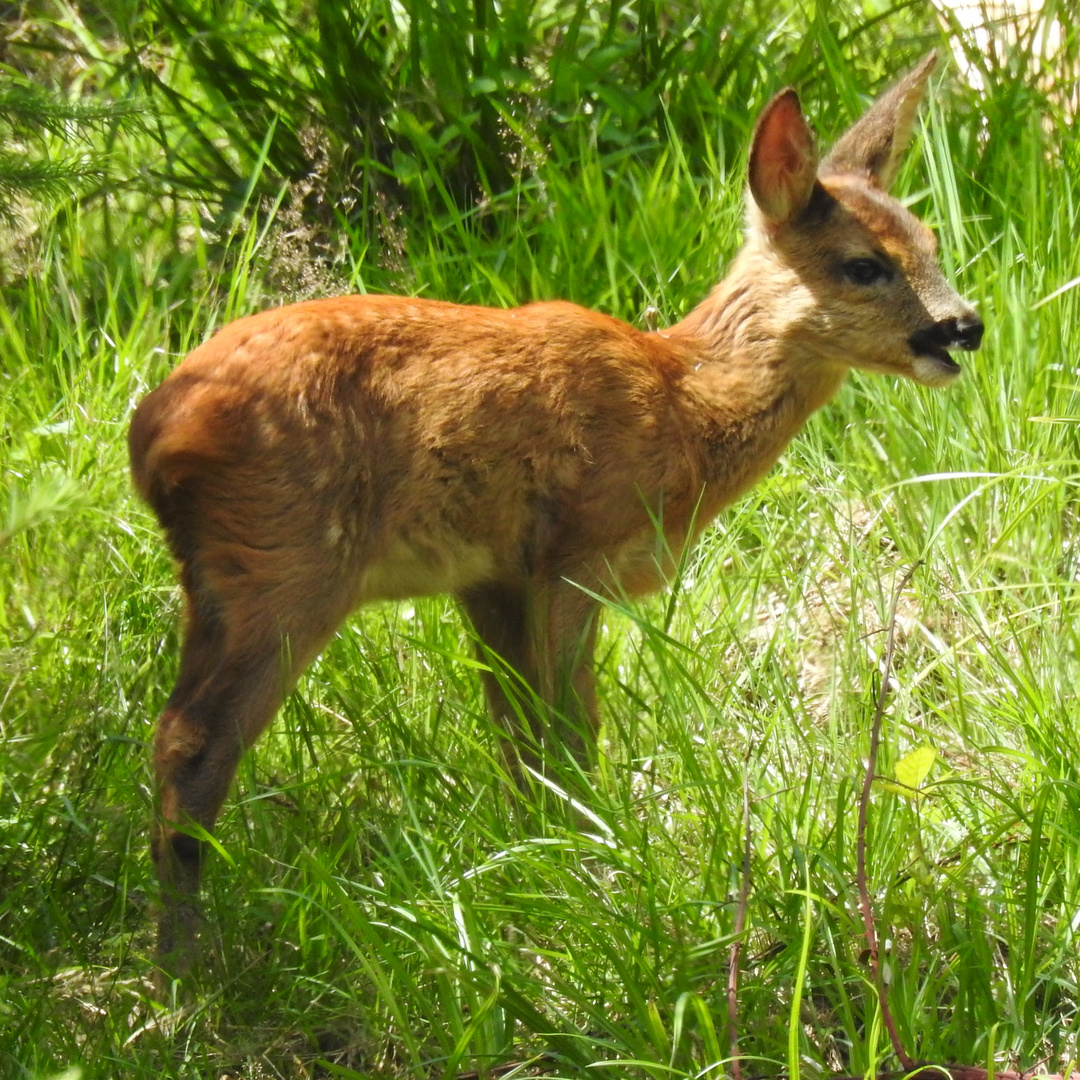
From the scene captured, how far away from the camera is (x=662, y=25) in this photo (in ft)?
21.4

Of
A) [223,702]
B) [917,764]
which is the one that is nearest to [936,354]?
[917,764]

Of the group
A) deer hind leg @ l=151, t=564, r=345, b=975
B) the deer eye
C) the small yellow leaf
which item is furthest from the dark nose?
deer hind leg @ l=151, t=564, r=345, b=975

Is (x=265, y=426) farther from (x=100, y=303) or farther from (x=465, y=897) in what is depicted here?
(x=100, y=303)

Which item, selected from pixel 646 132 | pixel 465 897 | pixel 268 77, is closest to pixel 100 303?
pixel 268 77

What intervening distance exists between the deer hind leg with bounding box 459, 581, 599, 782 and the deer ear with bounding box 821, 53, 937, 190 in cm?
169

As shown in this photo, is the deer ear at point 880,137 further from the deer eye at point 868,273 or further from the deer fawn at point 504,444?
the deer eye at point 868,273

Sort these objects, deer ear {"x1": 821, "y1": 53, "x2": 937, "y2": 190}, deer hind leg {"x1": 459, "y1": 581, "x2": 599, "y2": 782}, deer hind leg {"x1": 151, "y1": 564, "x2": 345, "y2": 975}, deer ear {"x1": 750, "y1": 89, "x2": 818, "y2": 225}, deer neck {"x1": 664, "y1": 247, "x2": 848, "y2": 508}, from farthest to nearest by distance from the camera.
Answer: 1. deer ear {"x1": 821, "y1": 53, "x2": 937, "y2": 190}
2. deer neck {"x1": 664, "y1": 247, "x2": 848, "y2": 508}
3. deer ear {"x1": 750, "y1": 89, "x2": 818, "y2": 225}
4. deer hind leg {"x1": 459, "y1": 581, "x2": 599, "y2": 782}
5. deer hind leg {"x1": 151, "y1": 564, "x2": 345, "y2": 975}

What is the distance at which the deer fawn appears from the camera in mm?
3725

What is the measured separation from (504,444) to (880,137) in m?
1.73

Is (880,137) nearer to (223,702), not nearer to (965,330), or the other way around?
(965,330)

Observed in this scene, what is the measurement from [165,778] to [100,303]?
105 inches

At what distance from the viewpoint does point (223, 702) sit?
372 cm

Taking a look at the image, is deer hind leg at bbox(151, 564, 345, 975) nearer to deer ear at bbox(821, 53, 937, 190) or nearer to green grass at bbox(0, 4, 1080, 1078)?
green grass at bbox(0, 4, 1080, 1078)

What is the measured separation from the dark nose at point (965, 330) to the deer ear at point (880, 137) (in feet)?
2.36
